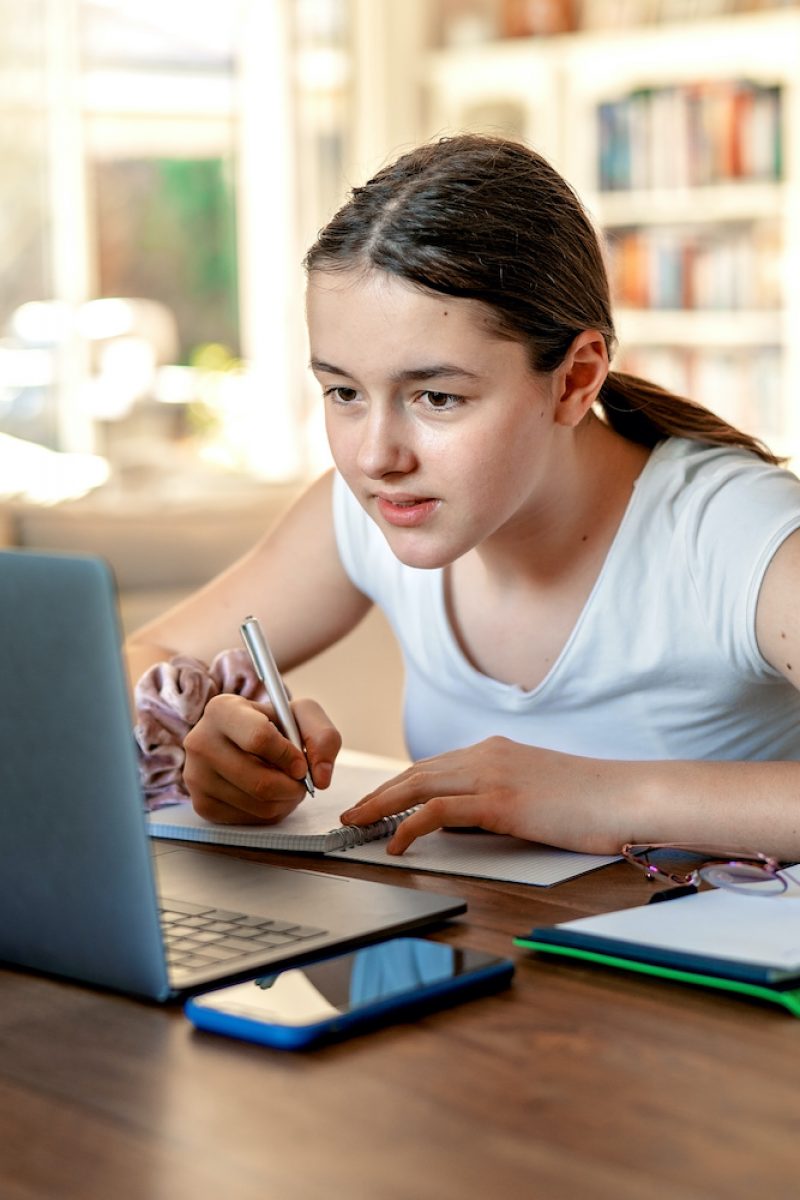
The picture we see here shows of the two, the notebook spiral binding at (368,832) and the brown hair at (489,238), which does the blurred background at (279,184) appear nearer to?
the brown hair at (489,238)

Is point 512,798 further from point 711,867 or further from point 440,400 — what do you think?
point 440,400

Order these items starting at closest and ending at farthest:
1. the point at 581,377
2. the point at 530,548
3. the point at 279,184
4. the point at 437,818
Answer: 1. the point at 437,818
2. the point at 581,377
3. the point at 530,548
4. the point at 279,184

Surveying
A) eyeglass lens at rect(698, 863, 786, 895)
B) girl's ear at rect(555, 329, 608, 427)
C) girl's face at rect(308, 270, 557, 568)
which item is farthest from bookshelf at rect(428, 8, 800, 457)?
eyeglass lens at rect(698, 863, 786, 895)

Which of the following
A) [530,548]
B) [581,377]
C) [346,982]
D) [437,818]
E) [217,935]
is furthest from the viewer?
[530,548]

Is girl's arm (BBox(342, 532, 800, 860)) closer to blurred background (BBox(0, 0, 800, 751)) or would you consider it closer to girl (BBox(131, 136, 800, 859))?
girl (BBox(131, 136, 800, 859))

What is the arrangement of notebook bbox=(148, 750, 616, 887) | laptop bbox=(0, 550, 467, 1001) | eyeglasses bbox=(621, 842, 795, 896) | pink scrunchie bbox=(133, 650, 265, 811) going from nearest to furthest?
laptop bbox=(0, 550, 467, 1001) → eyeglasses bbox=(621, 842, 795, 896) → notebook bbox=(148, 750, 616, 887) → pink scrunchie bbox=(133, 650, 265, 811)

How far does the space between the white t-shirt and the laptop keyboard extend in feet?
1.80

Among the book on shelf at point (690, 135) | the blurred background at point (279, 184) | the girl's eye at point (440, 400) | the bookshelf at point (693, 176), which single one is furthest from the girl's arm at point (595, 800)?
the book on shelf at point (690, 135)

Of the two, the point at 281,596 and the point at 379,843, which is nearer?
the point at 379,843

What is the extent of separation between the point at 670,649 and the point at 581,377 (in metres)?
0.25

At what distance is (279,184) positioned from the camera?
5.81 metres

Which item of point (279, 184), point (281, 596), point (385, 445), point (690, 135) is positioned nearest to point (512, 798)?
point (385, 445)

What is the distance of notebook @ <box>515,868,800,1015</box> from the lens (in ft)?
2.64

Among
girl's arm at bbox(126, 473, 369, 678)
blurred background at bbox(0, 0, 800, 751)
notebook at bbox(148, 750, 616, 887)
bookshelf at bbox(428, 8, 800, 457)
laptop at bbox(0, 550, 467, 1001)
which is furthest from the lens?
blurred background at bbox(0, 0, 800, 751)
